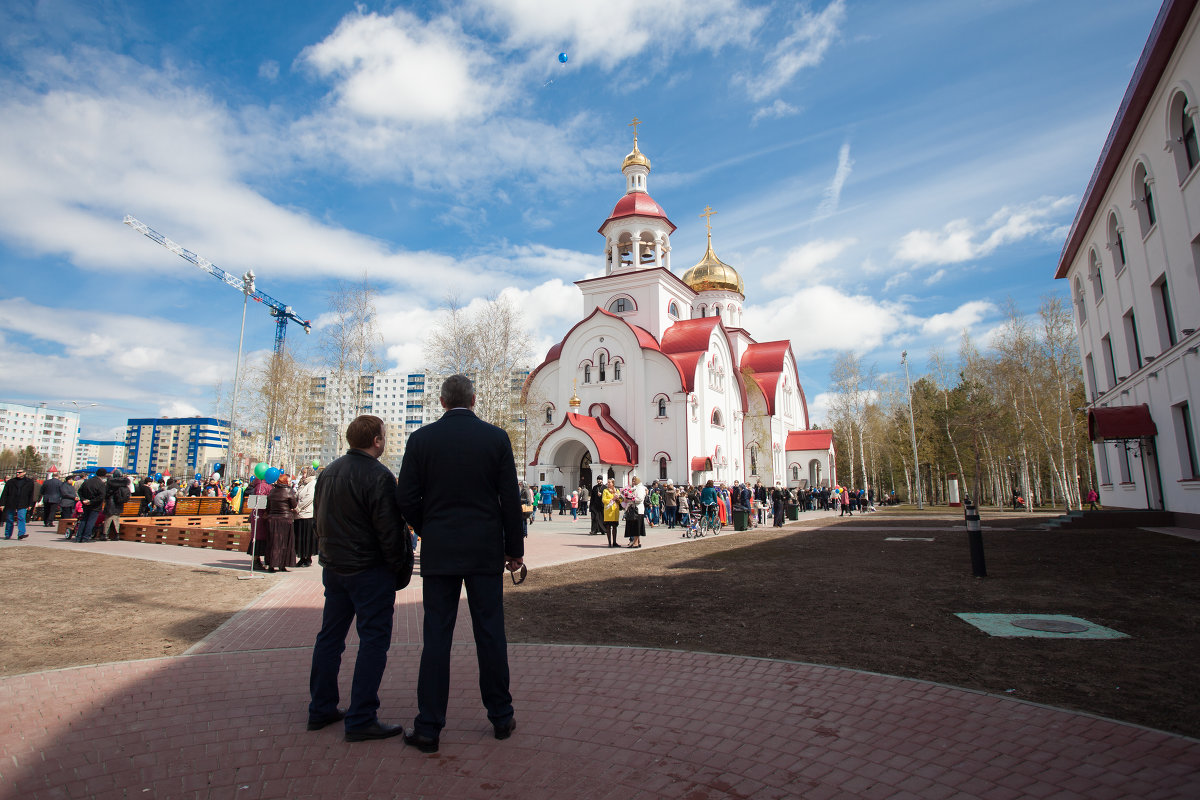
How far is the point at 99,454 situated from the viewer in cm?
14975

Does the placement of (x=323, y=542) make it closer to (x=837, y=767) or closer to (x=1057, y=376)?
(x=837, y=767)

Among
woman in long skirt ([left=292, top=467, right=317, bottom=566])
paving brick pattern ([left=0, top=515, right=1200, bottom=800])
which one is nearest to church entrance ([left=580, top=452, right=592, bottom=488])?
woman in long skirt ([left=292, top=467, right=317, bottom=566])

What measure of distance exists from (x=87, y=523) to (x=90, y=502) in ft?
1.83

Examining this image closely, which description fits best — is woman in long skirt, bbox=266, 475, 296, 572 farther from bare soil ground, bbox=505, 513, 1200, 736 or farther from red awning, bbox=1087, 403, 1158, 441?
red awning, bbox=1087, 403, 1158, 441

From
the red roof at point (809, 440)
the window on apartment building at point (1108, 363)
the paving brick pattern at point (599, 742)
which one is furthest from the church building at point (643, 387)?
the paving brick pattern at point (599, 742)

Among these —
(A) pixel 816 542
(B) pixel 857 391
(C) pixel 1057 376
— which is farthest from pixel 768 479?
(A) pixel 816 542

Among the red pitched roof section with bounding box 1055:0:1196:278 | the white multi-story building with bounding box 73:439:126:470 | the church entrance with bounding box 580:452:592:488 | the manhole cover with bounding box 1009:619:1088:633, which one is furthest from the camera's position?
the white multi-story building with bounding box 73:439:126:470

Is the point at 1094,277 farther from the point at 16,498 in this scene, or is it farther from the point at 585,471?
the point at 16,498

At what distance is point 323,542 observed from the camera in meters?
4.11

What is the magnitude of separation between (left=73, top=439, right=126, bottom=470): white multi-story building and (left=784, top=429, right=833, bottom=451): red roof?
106228mm

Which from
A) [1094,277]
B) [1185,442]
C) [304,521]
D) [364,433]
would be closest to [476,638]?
[364,433]

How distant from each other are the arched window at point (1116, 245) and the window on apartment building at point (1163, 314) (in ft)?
10.2

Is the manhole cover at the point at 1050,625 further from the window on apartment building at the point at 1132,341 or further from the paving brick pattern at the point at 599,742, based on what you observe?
the window on apartment building at the point at 1132,341

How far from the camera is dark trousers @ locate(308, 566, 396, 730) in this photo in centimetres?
395
